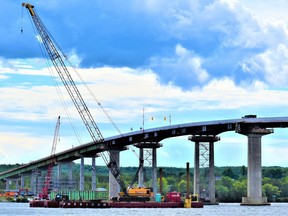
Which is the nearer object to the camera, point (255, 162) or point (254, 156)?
point (254, 156)

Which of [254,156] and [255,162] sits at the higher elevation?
[254,156]

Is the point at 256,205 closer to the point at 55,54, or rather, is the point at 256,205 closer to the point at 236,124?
the point at 236,124

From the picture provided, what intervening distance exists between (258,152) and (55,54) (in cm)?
5062

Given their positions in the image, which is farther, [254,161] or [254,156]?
[254,161]

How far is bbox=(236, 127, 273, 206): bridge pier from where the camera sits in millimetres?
195875

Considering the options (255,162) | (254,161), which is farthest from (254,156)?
(255,162)

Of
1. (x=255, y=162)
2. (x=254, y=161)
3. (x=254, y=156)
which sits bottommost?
(x=255, y=162)

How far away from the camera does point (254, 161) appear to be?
196m

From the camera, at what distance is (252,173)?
196625 mm

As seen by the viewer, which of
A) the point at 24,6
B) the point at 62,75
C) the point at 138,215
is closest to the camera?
the point at 138,215

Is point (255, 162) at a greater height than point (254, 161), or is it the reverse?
point (254, 161)

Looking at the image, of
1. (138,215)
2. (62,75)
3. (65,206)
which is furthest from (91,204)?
(138,215)

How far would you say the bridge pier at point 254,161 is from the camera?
643 ft

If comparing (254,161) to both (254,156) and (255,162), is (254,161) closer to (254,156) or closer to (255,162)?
(255,162)
